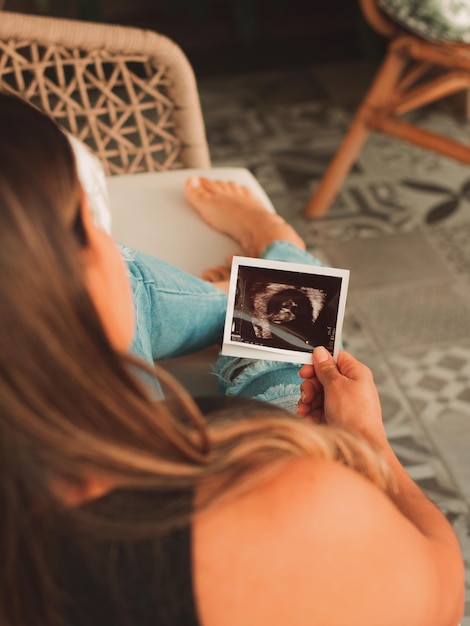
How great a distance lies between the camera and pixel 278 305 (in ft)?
3.19

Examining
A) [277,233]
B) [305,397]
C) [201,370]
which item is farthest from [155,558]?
[277,233]

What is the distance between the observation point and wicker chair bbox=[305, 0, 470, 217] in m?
1.70

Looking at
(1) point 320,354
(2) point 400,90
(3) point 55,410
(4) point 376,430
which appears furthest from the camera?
(2) point 400,90

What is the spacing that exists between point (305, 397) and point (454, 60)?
1124 mm

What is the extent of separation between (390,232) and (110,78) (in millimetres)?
924

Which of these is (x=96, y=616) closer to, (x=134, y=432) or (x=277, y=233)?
(x=134, y=432)

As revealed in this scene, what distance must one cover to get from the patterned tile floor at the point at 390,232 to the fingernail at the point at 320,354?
561 millimetres

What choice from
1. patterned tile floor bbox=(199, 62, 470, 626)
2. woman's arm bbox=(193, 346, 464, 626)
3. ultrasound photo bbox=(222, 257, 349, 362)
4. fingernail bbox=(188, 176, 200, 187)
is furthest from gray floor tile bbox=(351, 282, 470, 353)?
woman's arm bbox=(193, 346, 464, 626)

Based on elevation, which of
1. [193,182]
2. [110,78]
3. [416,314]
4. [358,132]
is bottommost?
[416,314]

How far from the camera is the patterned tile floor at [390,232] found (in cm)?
147

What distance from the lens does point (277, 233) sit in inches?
47.9

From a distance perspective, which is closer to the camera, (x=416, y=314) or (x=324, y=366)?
(x=324, y=366)

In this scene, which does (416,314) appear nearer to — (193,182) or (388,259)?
(388,259)

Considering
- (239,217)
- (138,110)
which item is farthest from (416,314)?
(138,110)
